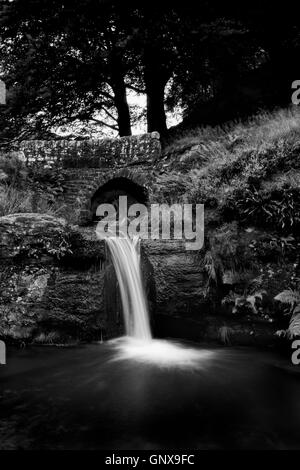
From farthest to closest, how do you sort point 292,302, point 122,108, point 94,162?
point 122,108 < point 94,162 < point 292,302

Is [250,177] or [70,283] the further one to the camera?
[250,177]

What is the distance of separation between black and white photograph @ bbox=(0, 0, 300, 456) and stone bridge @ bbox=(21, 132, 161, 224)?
0.04m

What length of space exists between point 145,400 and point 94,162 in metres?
8.11

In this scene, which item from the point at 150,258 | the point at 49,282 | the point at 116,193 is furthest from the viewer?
the point at 116,193

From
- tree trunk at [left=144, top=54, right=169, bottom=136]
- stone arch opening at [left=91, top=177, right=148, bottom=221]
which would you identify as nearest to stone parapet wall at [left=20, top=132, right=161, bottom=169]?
stone arch opening at [left=91, top=177, right=148, bottom=221]

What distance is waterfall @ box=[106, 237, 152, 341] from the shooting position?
5855mm

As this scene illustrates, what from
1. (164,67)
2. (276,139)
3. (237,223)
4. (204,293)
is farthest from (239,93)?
(204,293)

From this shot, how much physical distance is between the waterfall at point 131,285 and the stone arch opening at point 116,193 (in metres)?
4.13

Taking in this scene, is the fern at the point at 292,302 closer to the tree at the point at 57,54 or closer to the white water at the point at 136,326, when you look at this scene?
the white water at the point at 136,326

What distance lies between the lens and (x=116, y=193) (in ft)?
35.9

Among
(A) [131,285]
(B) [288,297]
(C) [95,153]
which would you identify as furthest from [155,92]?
(B) [288,297]

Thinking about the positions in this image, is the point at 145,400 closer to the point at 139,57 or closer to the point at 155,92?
the point at 139,57

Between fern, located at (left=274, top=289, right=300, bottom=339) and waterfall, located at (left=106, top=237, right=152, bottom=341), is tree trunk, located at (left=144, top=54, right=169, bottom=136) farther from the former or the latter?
fern, located at (left=274, top=289, right=300, bottom=339)

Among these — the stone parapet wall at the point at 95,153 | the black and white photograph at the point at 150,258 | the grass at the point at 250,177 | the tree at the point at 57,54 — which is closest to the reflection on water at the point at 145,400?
the black and white photograph at the point at 150,258
